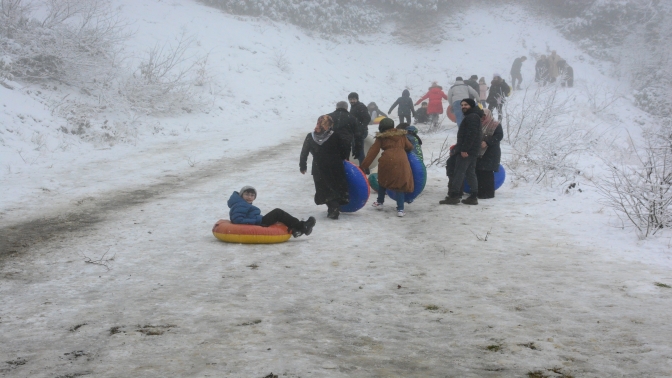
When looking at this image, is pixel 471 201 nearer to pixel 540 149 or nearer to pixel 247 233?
pixel 247 233

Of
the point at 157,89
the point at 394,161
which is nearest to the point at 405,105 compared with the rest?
the point at 157,89

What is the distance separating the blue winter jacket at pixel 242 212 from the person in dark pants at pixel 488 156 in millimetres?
4742

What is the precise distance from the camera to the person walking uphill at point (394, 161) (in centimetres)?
880

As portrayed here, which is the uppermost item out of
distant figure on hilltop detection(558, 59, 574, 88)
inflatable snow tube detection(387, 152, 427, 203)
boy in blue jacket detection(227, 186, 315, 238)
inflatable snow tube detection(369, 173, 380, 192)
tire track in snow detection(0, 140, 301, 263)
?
distant figure on hilltop detection(558, 59, 574, 88)

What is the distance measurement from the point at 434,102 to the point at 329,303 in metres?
16.8

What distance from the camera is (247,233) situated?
690 centimetres

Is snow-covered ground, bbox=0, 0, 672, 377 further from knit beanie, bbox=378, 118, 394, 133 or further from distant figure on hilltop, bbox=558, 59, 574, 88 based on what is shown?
distant figure on hilltop, bbox=558, 59, 574, 88

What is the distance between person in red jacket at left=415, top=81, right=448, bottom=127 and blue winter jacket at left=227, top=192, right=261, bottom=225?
13.9 m

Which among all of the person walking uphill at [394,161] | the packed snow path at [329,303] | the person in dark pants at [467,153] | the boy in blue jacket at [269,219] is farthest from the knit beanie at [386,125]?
the boy in blue jacket at [269,219]

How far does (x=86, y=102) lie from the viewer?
17.3m

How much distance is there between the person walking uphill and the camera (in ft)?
28.9

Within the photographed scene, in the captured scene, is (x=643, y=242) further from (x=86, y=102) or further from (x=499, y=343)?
(x=86, y=102)

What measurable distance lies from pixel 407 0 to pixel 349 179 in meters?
36.3

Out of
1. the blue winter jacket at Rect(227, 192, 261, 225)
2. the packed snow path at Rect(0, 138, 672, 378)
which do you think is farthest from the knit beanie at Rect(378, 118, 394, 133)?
the blue winter jacket at Rect(227, 192, 261, 225)
